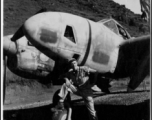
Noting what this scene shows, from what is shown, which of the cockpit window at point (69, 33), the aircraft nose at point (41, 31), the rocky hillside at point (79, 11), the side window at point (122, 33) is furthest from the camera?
the side window at point (122, 33)

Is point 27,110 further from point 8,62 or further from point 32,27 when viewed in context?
point 32,27

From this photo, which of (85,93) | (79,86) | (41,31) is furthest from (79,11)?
(85,93)

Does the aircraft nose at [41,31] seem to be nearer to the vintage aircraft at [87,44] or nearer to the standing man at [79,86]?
the vintage aircraft at [87,44]

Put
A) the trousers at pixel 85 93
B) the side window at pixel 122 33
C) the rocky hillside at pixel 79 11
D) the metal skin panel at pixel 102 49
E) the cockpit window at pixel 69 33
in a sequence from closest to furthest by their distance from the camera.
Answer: the trousers at pixel 85 93 < the cockpit window at pixel 69 33 < the metal skin panel at pixel 102 49 < the rocky hillside at pixel 79 11 < the side window at pixel 122 33

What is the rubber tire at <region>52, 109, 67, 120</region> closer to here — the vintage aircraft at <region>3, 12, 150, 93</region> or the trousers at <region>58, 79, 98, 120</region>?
the trousers at <region>58, 79, 98, 120</region>

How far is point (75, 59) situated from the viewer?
6.29 m

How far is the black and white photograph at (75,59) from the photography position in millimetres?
6168

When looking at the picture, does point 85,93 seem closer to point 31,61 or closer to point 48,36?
point 48,36

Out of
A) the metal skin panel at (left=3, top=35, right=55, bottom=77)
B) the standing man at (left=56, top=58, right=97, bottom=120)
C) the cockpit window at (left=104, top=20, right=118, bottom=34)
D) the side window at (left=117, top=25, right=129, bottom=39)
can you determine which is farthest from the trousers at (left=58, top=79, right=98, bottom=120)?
the side window at (left=117, top=25, right=129, bottom=39)

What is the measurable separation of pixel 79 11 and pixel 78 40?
147 cm

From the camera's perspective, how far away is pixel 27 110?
709 cm

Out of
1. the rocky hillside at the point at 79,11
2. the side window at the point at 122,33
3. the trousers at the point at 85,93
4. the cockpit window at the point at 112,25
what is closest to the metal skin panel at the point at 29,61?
the rocky hillside at the point at 79,11

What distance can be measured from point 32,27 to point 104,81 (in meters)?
2.32

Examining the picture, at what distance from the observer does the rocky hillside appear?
7.21 m
